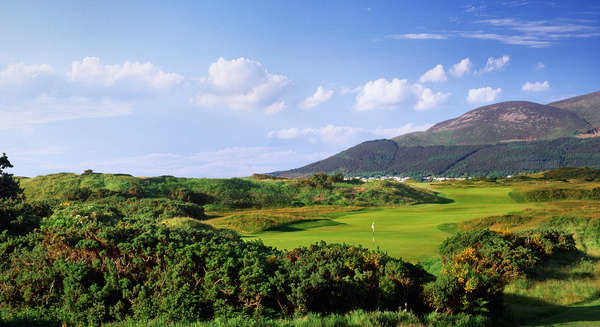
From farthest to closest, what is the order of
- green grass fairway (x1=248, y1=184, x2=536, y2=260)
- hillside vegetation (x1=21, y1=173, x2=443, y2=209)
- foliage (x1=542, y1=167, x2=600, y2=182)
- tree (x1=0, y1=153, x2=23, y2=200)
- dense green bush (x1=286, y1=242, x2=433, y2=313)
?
1. foliage (x1=542, y1=167, x2=600, y2=182)
2. hillside vegetation (x1=21, y1=173, x2=443, y2=209)
3. tree (x1=0, y1=153, x2=23, y2=200)
4. green grass fairway (x1=248, y1=184, x2=536, y2=260)
5. dense green bush (x1=286, y1=242, x2=433, y2=313)

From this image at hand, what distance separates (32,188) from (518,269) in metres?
51.0

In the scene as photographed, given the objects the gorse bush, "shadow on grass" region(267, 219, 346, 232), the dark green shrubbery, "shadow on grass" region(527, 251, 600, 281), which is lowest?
"shadow on grass" region(267, 219, 346, 232)

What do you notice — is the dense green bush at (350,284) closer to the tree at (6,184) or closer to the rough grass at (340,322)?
the rough grass at (340,322)

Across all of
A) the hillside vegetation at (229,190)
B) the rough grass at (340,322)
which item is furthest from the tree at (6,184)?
the rough grass at (340,322)

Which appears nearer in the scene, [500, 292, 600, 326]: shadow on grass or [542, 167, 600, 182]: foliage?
[500, 292, 600, 326]: shadow on grass

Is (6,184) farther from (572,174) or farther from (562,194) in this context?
(572,174)

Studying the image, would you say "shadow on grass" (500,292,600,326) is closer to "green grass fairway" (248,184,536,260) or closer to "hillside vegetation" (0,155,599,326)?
"hillside vegetation" (0,155,599,326)

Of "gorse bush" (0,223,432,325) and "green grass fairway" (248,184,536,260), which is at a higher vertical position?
"gorse bush" (0,223,432,325)

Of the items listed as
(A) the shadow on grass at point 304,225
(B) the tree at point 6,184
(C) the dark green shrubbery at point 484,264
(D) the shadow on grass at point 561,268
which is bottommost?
(A) the shadow on grass at point 304,225

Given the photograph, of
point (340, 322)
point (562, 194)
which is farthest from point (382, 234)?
point (562, 194)

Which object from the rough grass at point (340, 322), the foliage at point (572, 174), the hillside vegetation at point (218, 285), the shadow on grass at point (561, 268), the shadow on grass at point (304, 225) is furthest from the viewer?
the foliage at point (572, 174)

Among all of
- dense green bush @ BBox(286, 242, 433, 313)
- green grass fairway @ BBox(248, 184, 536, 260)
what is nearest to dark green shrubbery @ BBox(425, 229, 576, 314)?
dense green bush @ BBox(286, 242, 433, 313)

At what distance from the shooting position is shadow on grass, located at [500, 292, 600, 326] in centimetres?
799

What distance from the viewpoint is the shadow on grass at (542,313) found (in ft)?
26.2
